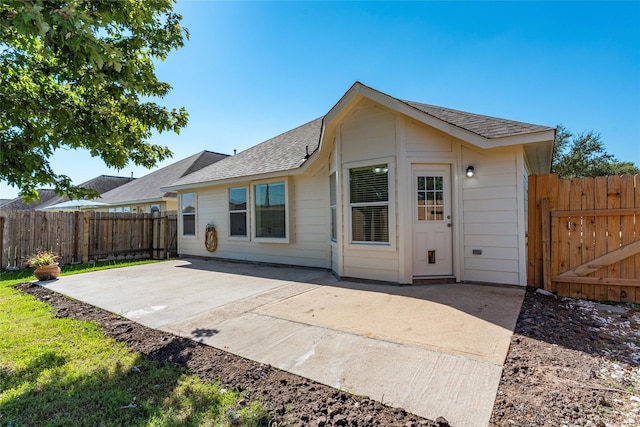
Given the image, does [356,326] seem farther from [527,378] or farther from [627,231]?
[627,231]

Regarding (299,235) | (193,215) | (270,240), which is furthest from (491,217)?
(193,215)

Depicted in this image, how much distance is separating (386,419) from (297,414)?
1.91ft

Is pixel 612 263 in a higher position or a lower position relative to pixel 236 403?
higher

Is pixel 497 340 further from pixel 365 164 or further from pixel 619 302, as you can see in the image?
pixel 365 164

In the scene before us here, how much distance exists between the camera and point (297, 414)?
1922 mm

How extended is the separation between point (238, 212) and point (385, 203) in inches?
204

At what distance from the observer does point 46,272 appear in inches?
261

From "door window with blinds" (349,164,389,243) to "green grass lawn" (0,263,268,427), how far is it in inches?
162

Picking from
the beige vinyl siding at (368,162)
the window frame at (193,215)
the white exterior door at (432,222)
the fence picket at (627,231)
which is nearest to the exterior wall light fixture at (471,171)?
the white exterior door at (432,222)

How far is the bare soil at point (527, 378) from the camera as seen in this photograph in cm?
185

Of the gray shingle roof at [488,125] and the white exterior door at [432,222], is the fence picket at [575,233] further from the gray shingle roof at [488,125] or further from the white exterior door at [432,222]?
the white exterior door at [432,222]

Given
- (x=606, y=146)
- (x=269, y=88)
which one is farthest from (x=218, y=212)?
(x=606, y=146)

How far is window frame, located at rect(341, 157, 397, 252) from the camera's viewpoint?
5492 mm

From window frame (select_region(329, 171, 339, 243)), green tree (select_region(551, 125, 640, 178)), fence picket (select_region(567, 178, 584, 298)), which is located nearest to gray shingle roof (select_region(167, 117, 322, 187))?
window frame (select_region(329, 171, 339, 243))
